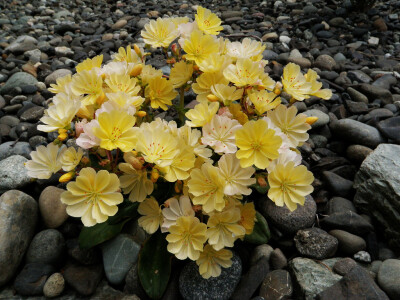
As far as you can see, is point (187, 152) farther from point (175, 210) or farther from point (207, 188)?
point (175, 210)

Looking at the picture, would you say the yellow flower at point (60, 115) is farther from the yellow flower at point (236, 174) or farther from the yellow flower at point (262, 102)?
the yellow flower at point (262, 102)

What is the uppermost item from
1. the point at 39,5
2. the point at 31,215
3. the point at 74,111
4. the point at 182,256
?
the point at 74,111

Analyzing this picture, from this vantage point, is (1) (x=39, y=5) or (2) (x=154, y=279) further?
(1) (x=39, y=5)

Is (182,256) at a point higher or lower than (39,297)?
higher

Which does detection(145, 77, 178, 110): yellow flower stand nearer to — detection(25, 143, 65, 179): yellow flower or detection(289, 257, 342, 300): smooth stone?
detection(25, 143, 65, 179): yellow flower

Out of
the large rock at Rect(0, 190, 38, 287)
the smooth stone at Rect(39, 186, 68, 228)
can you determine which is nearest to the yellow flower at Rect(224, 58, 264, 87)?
the smooth stone at Rect(39, 186, 68, 228)

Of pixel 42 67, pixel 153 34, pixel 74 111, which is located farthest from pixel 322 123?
pixel 42 67

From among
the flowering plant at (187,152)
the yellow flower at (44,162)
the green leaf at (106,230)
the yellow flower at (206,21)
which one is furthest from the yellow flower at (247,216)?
the yellow flower at (206,21)

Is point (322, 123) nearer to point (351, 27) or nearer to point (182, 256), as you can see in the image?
point (182, 256)
